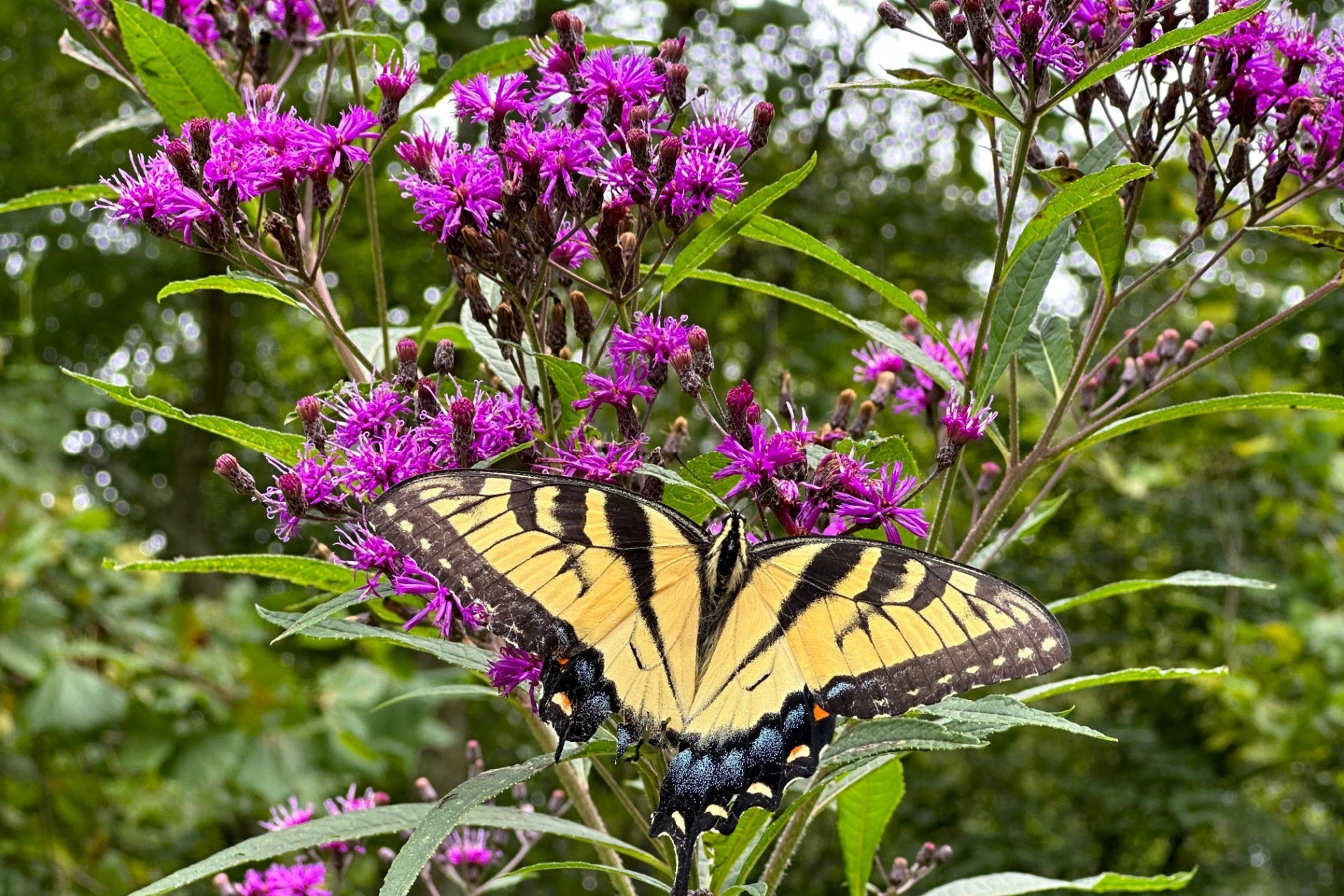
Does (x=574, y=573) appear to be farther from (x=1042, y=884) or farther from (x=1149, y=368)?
(x=1149, y=368)

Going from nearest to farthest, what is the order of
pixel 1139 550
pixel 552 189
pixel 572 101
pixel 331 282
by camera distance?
pixel 552 189 → pixel 572 101 → pixel 1139 550 → pixel 331 282

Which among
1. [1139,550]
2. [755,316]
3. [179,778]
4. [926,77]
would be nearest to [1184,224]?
[1139,550]

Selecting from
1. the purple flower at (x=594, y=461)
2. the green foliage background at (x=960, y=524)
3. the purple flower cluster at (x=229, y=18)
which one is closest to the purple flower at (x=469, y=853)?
the purple flower at (x=594, y=461)

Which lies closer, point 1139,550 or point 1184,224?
point 1184,224

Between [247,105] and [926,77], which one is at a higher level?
[247,105]

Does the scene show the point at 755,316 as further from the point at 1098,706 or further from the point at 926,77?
the point at 926,77

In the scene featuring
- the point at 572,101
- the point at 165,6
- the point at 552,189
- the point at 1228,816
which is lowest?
the point at 1228,816

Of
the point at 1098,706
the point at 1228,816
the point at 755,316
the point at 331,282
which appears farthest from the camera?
the point at 1098,706
